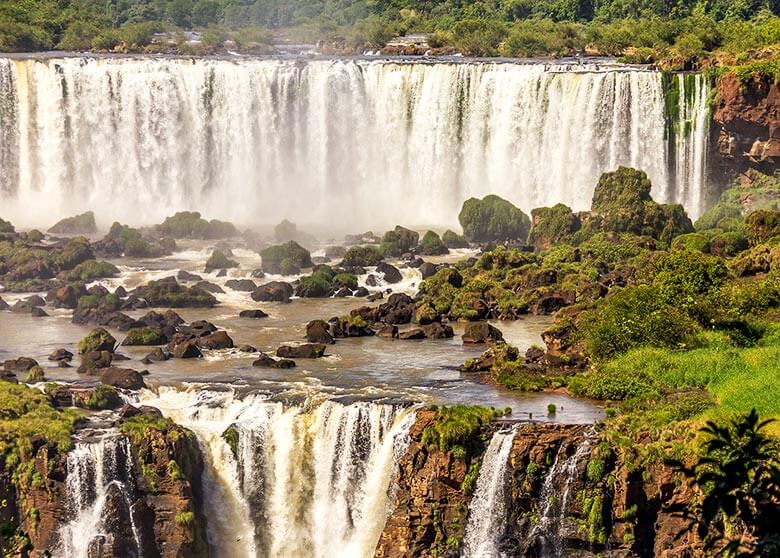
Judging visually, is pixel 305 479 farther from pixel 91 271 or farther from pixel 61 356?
pixel 91 271

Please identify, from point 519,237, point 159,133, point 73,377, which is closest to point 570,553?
point 73,377

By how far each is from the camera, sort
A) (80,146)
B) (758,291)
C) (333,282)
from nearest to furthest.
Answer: (758,291) < (333,282) < (80,146)

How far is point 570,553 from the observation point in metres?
35.5

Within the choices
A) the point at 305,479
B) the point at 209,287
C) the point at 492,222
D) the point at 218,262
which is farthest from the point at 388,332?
the point at 492,222

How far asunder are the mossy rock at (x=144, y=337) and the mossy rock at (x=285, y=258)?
35.0 ft

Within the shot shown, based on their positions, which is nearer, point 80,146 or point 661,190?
point 661,190

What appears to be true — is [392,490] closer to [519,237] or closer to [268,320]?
[268,320]

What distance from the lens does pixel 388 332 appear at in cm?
5006

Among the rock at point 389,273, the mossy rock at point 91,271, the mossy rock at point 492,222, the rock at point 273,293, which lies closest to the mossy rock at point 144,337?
the rock at point 273,293

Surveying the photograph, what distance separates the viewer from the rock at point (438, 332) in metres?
49.8

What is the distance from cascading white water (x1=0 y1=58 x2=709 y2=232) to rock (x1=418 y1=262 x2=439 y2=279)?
46.7 feet

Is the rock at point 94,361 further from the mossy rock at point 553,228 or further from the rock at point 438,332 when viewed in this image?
the mossy rock at point 553,228

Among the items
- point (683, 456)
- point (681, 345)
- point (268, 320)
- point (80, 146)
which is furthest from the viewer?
point (80, 146)

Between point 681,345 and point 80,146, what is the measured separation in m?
42.2
